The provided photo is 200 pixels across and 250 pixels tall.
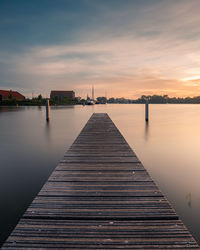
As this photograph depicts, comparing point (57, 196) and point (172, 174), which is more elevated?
point (57, 196)

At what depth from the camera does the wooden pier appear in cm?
209

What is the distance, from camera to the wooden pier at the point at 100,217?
6.87 feet

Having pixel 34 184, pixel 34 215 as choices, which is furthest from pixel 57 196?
pixel 34 184

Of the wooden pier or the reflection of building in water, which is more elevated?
the wooden pier

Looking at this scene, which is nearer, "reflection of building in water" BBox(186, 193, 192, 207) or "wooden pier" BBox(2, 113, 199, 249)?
"wooden pier" BBox(2, 113, 199, 249)

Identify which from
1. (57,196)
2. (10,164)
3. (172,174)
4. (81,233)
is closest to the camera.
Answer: (81,233)

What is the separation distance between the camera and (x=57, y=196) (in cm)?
316

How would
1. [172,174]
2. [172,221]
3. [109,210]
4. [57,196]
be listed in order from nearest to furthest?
1. [172,221]
2. [109,210]
3. [57,196]
4. [172,174]

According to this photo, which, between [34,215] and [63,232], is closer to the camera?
[63,232]

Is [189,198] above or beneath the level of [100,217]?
beneath

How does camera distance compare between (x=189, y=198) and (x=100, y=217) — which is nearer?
(x=100, y=217)

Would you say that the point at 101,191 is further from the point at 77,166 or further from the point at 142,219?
the point at 77,166

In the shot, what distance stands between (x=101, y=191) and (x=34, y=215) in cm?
A: 128

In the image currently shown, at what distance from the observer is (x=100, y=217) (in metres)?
2.54
